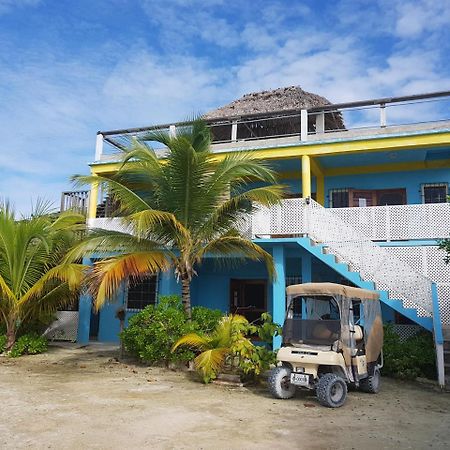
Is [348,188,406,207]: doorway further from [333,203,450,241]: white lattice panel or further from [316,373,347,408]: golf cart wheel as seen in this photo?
[316,373,347,408]: golf cart wheel

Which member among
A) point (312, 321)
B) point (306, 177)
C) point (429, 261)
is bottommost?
point (312, 321)

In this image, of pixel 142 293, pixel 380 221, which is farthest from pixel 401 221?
pixel 142 293

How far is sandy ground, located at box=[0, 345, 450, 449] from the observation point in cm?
554

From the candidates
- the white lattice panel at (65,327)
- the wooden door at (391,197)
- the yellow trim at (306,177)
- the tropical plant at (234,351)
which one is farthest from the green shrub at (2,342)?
the wooden door at (391,197)

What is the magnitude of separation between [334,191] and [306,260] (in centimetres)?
310

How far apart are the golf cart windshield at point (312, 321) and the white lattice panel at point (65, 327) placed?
9472 millimetres

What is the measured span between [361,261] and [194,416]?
664 centimetres

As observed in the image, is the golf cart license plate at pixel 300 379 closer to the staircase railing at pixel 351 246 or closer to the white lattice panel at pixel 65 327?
the staircase railing at pixel 351 246

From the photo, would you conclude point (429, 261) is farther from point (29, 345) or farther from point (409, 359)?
point (29, 345)

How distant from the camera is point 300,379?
7.62 metres

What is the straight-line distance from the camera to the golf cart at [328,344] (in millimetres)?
7520

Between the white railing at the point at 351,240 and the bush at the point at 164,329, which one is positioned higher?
the white railing at the point at 351,240

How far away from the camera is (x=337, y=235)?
12.6 m

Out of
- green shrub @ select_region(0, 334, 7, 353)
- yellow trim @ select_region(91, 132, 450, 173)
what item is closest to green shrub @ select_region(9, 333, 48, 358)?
green shrub @ select_region(0, 334, 7, 353)
